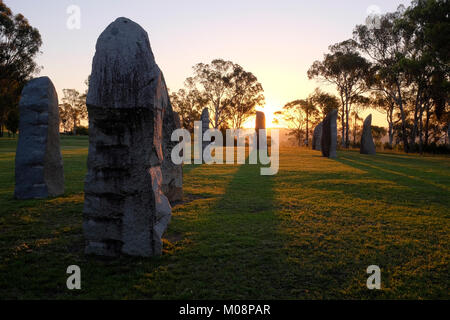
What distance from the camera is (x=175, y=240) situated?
463 centimetres

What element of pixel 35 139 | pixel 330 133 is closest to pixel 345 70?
pixel 330 133

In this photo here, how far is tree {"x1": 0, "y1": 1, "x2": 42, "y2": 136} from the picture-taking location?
29828 mm

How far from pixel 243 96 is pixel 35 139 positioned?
4610 cm

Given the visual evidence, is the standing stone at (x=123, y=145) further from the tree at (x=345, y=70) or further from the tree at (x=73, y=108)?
the tree at (x=73, y=108)

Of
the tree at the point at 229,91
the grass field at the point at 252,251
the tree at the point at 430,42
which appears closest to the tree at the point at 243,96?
the tree at the point at 229,91

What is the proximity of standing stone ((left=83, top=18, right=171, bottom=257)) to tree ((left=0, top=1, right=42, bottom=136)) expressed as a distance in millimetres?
33800

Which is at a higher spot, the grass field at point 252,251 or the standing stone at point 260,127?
the standing stone at point 260,127

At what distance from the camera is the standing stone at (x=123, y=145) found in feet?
12.1

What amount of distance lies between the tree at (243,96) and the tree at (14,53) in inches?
1109

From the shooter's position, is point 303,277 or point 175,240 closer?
point 303,277
